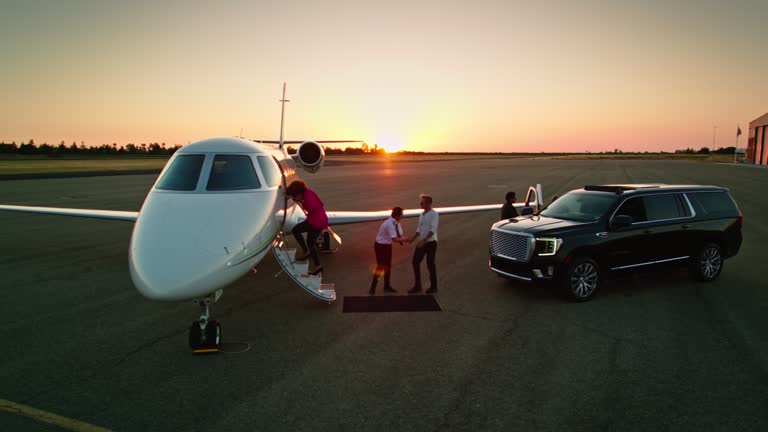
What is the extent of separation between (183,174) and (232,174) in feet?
2.17

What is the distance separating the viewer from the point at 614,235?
7699mm

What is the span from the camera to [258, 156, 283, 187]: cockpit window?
7.58 metres

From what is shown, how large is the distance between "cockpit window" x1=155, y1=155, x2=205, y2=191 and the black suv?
495 cm

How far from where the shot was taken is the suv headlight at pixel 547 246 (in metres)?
7.35

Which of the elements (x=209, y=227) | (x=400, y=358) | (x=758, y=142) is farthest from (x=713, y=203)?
(x=758, y=142)

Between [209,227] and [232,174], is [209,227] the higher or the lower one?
the lower one

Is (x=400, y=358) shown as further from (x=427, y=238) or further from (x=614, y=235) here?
(x=614, y=235)

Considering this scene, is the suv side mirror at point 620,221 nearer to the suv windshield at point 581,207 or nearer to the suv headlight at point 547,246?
the suv windshield at point 581,207

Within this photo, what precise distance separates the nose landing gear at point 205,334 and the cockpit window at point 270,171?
2.42 m

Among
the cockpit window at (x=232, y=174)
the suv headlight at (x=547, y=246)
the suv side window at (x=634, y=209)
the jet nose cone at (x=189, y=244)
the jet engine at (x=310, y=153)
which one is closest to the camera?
the jet nose cone at (x=189, y=244)

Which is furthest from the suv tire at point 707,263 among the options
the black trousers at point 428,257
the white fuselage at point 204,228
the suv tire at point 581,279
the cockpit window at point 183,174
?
the cockpit window at point 183,174

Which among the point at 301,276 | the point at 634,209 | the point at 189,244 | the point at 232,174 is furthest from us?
the point at 634,209

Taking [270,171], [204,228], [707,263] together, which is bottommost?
[707,263]

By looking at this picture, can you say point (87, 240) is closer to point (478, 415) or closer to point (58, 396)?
point (58, 396)
